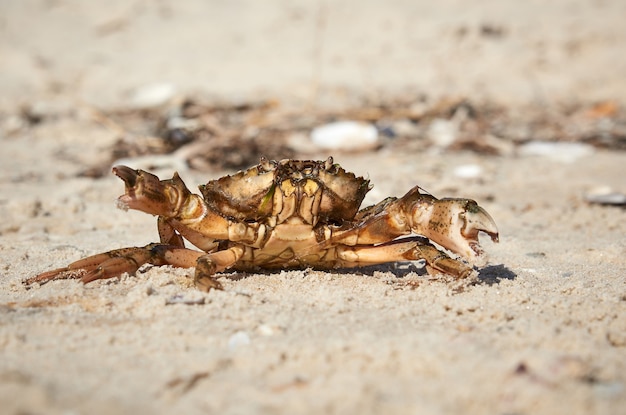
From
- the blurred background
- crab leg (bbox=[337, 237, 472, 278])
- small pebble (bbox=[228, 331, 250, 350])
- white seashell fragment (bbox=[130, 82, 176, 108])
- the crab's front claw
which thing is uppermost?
the blurred background

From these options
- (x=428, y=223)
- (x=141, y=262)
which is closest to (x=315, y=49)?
(x=428, y=223)

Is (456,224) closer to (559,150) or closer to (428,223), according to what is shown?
(428,223)

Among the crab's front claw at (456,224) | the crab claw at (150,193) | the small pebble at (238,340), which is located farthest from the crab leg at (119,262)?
the crab's front claw at (456,224)

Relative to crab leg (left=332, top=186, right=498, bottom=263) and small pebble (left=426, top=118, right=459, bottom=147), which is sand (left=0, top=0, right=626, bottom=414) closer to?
crab leg (left=332, top=186, right=498, bottom=263)

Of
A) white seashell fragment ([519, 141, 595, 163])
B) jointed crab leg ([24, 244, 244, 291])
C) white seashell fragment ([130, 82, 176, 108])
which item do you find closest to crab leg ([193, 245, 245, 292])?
A: jointed crab leg ([24, 244, 244, 291])

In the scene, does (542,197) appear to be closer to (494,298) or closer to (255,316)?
(494,298)

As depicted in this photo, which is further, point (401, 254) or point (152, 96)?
point (152, 96)
